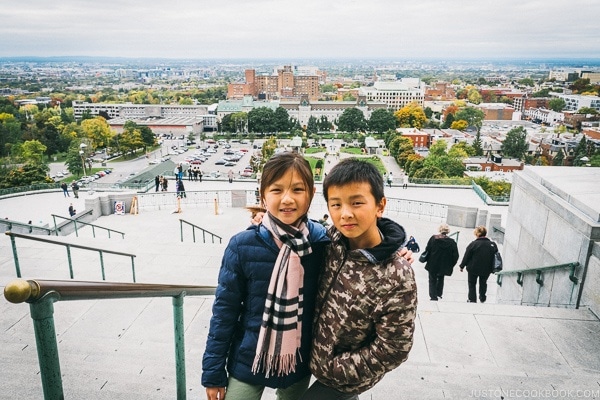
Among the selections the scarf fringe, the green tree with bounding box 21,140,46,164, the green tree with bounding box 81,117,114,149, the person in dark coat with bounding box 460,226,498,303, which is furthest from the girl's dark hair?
the green tree with bounding box 81,117,114,149

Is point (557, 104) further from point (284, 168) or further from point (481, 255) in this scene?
point (284, 168)

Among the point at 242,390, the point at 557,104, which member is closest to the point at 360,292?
the point at 242,390

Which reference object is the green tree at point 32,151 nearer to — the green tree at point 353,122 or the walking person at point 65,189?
the walking person at point 65,189

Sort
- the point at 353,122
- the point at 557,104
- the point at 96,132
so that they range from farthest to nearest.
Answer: the point at 557,104 < the point at 353,122 < the point at 96,132

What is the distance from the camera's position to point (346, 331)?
6.84ft

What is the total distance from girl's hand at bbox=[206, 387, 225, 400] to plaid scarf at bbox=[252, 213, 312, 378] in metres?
Answer: 0.23

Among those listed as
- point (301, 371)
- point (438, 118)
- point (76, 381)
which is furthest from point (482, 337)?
point (438, 118)

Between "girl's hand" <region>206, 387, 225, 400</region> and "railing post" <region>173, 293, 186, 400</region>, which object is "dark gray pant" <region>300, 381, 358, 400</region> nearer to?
"girl's hand" <region>206, 387, 225, 400</region>

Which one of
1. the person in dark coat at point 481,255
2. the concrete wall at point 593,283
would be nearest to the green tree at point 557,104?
the person in dark coat at point 481,255

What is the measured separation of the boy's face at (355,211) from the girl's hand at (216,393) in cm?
106

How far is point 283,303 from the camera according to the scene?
2.11 metres

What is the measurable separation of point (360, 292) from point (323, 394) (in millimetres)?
644

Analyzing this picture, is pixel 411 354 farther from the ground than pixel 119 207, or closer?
farther from the ground

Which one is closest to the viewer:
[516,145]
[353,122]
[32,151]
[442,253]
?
[442,253]
